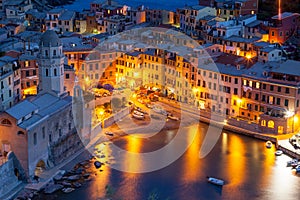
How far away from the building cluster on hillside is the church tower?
1.5 inches

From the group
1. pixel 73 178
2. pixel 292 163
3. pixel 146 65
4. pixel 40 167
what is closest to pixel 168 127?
pixel 146 65

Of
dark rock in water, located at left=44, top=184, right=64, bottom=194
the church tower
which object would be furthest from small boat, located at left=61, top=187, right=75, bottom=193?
the church tower

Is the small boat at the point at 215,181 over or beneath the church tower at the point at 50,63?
beneath

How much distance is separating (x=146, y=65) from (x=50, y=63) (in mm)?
8973

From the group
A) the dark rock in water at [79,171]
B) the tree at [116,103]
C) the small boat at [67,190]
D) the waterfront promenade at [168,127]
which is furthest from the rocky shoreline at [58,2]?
the small boat at [67,190]

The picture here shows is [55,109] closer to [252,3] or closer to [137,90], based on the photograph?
[137,90]

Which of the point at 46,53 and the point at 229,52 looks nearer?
the point at 46,53

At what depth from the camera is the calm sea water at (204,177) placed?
22.6m

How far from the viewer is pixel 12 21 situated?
42562mm

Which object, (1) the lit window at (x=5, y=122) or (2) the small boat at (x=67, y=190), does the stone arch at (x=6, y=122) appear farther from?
(2) the small boat at (x=67, y=190)

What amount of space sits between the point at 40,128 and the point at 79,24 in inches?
825

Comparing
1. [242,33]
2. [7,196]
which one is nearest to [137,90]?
[242,33]

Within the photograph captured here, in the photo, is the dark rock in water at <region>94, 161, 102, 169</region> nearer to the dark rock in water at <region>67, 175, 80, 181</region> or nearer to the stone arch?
the dark rock in water at <region>67, 175, 80, 181</region>

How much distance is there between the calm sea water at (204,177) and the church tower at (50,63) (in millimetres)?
3705
